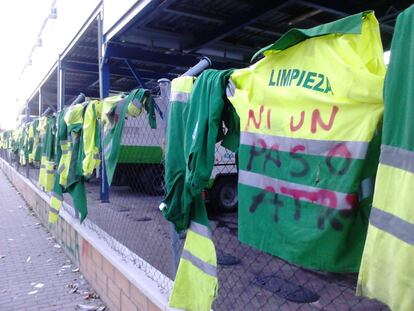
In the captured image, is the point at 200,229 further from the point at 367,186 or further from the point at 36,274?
the point at 36,274

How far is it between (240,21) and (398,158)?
7881 millimetres

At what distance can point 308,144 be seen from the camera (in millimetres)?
1649

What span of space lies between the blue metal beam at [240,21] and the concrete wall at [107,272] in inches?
211

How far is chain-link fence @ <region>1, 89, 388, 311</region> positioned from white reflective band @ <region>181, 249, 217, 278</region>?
33 centimetres

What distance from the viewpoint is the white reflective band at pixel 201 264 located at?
2301 mm

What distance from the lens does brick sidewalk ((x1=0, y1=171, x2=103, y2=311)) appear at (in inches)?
185

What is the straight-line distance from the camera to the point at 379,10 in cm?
753

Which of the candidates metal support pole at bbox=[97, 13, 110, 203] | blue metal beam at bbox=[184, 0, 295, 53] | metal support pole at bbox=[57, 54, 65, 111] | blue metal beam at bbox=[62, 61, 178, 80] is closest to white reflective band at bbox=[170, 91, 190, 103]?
blue metal beam at bbox=[184, 0, 295, 53]

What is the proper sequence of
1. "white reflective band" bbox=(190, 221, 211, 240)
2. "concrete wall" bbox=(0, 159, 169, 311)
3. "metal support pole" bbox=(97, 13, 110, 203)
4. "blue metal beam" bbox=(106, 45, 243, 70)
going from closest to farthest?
"white reflective band" bbox=(190, 221, 211, 240) < "concrete wall" bbox=(0, 159, 169, 311) < "metal support pole" bbox=(97, 13, 110, 203) < "blue metal beam" bbox=(106, 45, 243, 70)

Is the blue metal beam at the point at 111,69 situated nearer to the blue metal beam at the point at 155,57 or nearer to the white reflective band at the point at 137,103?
the blue metal beam at the point at 155,57

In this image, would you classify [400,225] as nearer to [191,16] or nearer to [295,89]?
[295,89]

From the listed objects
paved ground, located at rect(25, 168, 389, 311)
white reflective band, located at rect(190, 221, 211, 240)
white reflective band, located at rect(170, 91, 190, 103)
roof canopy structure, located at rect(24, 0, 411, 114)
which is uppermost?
roof canopy structure, located at rect(24, 0, 411, 114)

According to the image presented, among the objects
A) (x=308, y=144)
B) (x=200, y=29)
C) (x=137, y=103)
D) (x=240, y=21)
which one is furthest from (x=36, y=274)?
(x=200, y=29)

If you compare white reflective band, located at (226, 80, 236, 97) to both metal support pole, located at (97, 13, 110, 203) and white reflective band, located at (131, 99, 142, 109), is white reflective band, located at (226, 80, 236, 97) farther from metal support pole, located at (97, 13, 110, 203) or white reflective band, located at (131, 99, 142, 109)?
metal support pole, located at (97, 13, 110, 203)
